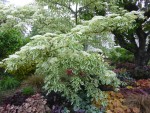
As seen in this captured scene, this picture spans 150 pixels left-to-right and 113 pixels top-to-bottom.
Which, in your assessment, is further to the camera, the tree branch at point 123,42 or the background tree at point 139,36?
the tree branch at point 123,42

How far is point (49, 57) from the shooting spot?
4.08 m

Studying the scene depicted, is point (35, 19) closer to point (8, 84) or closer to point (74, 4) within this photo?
point (74, 4)

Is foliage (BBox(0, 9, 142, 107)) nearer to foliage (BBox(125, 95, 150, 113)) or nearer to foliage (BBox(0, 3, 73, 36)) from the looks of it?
foliage (BBox(125, 95, 150, 113))

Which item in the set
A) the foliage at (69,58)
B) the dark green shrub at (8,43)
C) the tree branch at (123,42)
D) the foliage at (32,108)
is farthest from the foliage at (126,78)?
the dark green shrub at (8,43)

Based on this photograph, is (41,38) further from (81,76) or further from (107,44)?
(107,44)

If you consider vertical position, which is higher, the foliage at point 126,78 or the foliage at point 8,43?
the foliage at point 8,43

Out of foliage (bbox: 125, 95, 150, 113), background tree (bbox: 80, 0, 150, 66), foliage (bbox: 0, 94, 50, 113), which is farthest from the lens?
background tree (bbox: 80, 0, 150, 66)

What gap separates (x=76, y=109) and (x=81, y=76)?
1.94ft

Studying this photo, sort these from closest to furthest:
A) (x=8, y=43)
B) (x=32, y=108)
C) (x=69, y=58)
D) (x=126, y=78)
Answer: (x=69, y=58) < (x=32, y=108) < (x=126, y=78) < (x=8, y=43)

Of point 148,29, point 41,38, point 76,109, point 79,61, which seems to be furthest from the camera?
point 148,29

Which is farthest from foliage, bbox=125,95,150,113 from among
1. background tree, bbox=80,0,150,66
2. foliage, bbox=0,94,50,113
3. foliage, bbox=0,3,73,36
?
background tree, bbox=80,0,150,66

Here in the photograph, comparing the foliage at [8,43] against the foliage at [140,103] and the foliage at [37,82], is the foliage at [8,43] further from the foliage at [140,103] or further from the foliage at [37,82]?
the foliage at [140,103]

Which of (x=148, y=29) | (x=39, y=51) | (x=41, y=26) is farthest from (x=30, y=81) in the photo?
(x=148, y=29)

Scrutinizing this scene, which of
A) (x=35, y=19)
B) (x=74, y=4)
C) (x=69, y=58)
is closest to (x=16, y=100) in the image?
(x=35, y=19)
